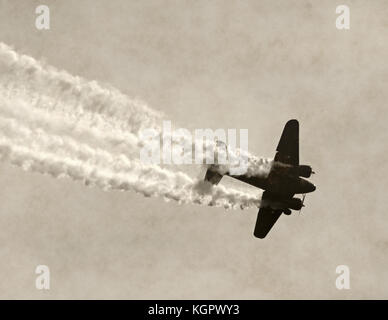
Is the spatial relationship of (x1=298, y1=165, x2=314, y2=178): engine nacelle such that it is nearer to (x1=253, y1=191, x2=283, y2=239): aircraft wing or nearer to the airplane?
the airplane

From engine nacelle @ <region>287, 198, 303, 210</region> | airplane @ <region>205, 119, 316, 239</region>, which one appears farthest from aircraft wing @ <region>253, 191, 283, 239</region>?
engine nacelle @ <region>287, 198, 303, 210</region>

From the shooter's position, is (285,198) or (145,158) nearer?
(145,158)

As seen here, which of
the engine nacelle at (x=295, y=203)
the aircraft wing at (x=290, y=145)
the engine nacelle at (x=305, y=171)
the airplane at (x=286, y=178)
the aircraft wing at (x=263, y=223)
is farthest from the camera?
the aircraft wing at (x=263, y=223)

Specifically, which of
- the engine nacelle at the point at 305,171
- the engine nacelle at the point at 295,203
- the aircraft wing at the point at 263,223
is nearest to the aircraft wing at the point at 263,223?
the aircraft wing at the point at 263,223

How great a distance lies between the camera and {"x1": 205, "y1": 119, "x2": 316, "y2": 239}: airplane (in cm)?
4144

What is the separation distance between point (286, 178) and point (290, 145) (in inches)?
84.9

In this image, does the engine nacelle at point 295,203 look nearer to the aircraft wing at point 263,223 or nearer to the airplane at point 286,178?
the airplane at point 286,178

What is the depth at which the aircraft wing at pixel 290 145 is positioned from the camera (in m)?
42.0
